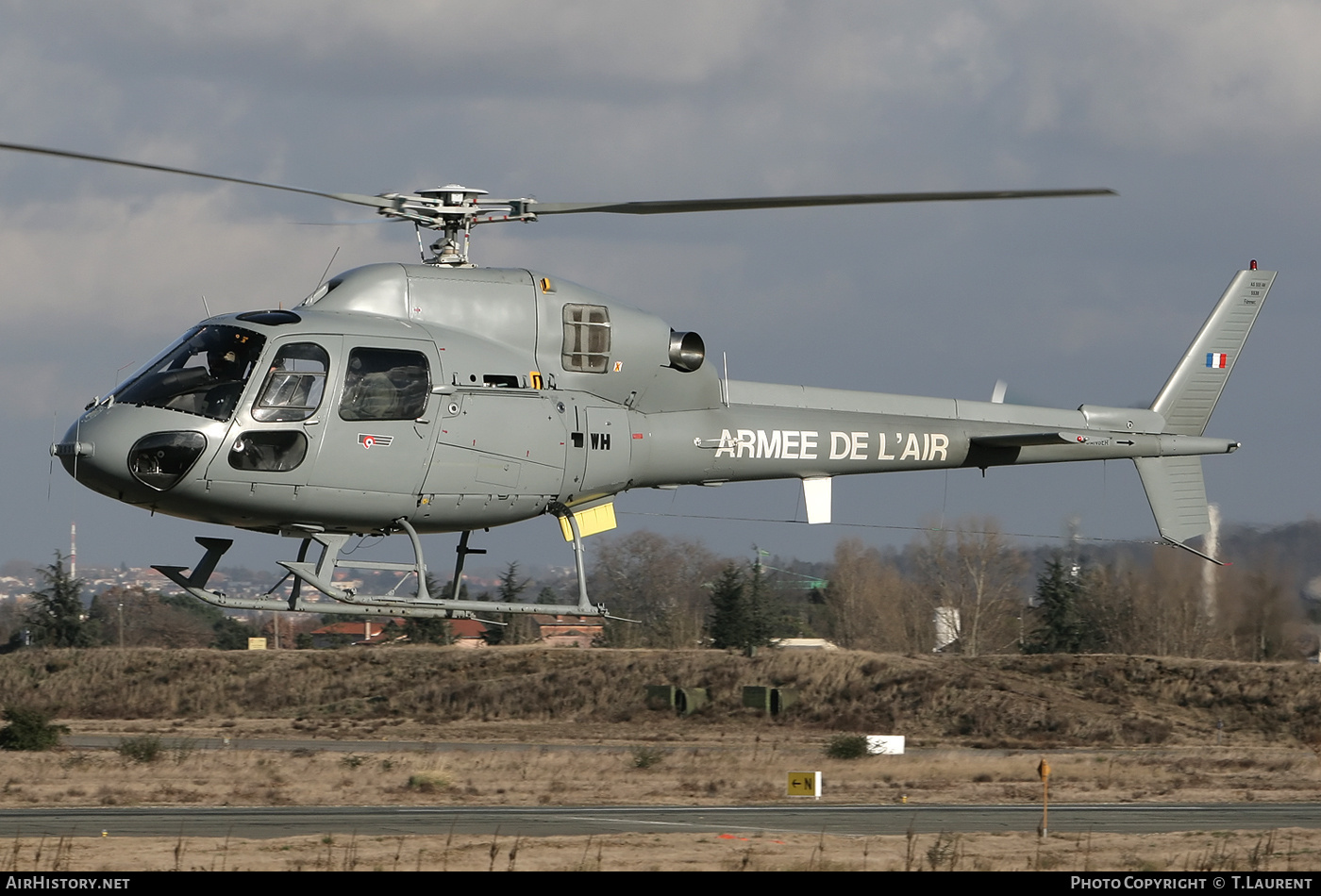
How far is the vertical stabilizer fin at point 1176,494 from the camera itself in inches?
820

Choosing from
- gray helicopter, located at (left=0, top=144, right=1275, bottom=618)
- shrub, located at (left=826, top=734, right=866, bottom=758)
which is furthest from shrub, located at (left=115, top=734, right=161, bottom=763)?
gray helicopter, located at (left=0, top=144, right=1275, bottom=618)

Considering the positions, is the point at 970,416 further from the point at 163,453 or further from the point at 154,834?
the point at 154,834

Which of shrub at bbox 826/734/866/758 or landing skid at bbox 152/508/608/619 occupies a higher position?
landing skid at bbox 152/508/608/619

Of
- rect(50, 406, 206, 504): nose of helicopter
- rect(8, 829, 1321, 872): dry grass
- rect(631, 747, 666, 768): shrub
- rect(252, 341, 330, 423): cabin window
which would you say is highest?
rect(252, 341, 330, 423): cabin window

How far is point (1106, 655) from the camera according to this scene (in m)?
51.2

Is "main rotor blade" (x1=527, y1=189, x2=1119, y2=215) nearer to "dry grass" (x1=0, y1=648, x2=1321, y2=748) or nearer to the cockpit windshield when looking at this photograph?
the cockpit windshield

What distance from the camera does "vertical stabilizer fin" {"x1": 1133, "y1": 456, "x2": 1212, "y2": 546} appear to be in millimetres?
20828

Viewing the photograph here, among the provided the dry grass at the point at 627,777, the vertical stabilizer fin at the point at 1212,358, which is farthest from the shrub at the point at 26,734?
the vertical stabilizer fin at the point at 1212,358

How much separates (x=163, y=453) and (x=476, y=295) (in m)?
3.74

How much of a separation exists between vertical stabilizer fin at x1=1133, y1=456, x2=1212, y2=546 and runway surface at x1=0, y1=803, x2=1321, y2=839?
5.41m

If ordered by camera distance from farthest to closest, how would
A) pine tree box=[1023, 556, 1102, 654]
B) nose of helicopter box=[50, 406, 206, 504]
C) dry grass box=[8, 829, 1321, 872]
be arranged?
1. pine tree box=[1023, 556, 1102, 654]
2. dry grass box=[8, 829, 1321, 872]
3. nose of helicopter box=[50, 406, 206, 504]

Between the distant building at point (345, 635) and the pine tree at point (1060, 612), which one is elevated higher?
the pine tree at point (1060, 612)

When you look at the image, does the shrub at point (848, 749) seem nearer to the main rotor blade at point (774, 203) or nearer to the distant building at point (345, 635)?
the main rotor blade at point (774, 203)

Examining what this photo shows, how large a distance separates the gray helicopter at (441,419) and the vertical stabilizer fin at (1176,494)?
412 cm
